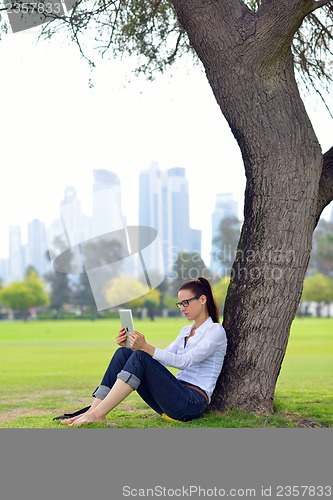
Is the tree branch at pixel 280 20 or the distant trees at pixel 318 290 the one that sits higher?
the tree branch at pixel 280 20

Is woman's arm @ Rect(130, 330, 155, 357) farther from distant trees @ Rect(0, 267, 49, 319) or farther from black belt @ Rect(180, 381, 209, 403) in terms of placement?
distant trees @ Rect(0, 267, 49, 319)

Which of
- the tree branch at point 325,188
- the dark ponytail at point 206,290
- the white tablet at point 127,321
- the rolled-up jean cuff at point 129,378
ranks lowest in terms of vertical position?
the rolled-up jean cuff at point 129,378

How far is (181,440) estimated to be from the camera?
4496mm

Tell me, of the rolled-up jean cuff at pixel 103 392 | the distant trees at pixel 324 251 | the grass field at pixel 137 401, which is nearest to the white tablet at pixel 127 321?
the rolled-up jean cuff at pixel 103 392

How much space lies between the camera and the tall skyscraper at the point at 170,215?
40.6 m

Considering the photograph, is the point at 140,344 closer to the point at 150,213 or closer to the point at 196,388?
the point at 196,388

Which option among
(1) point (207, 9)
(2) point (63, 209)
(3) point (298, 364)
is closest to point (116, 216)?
(2) point (63, 209)

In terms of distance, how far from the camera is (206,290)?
5012 mm

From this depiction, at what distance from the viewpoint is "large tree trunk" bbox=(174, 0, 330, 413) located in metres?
5.25

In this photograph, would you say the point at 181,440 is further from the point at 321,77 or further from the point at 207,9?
the point at 321,77

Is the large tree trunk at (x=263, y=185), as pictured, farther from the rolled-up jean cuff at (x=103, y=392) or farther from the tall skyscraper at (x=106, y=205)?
the tall skyscraper at (x=106, y=205)

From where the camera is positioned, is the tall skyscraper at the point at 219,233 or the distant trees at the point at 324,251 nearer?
the tall skyscraper at the point at 219,233

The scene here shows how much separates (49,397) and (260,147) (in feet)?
16.0

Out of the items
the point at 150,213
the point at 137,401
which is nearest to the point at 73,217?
the point at 150,213
